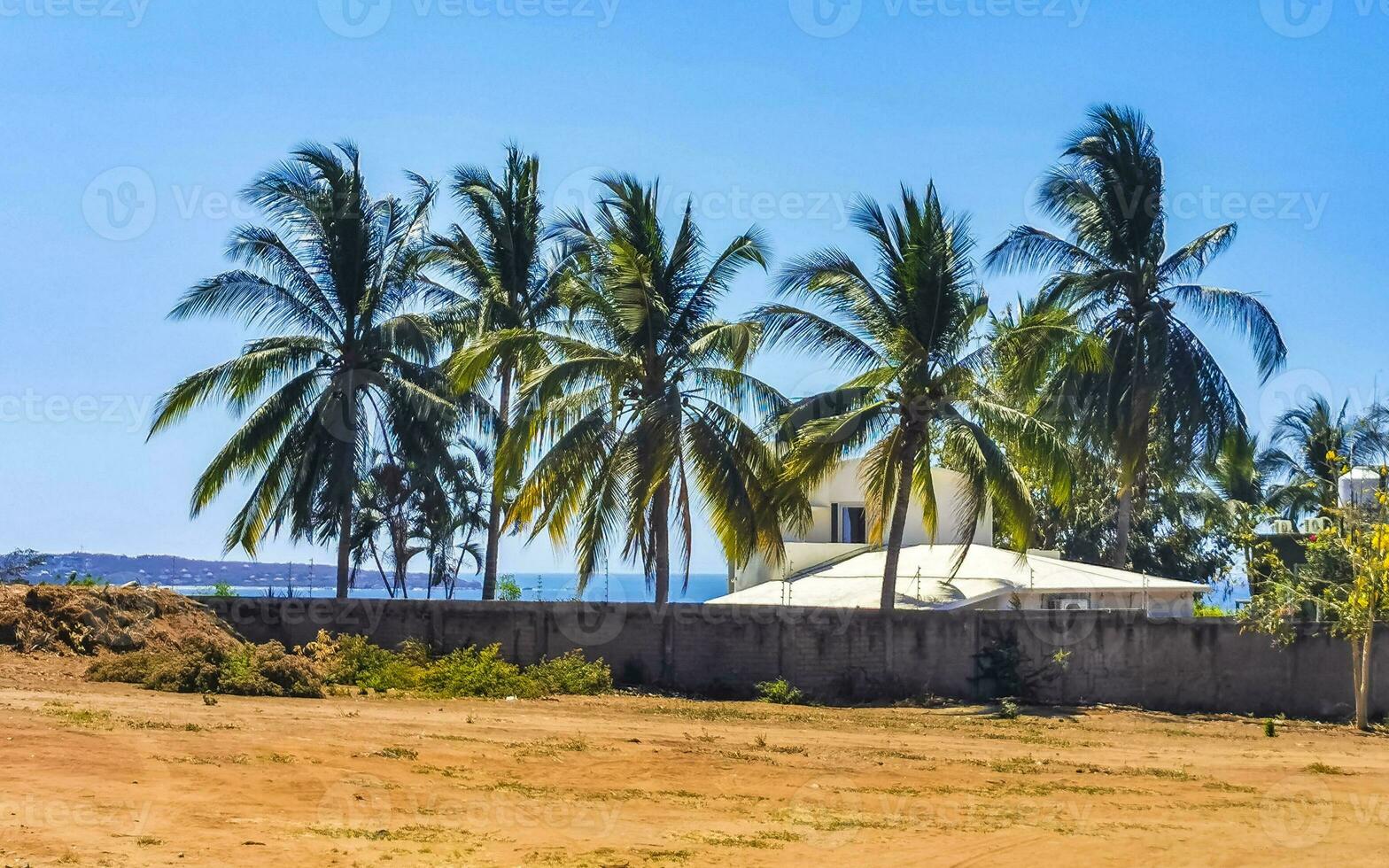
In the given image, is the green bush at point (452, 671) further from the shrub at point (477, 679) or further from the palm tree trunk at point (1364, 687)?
the palm tree trunk at point (1364, 687)

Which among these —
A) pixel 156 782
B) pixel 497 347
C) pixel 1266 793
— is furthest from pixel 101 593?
pixel 1266 793

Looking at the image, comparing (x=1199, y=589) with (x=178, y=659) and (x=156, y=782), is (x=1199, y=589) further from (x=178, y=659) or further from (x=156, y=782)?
(x=156, y=782)

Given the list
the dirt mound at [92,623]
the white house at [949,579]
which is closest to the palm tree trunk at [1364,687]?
the white house at [949,579]

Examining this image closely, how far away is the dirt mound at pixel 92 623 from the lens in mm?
20031

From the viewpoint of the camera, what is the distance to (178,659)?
1886cm

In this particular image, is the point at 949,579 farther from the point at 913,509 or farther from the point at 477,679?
the point at 477,679

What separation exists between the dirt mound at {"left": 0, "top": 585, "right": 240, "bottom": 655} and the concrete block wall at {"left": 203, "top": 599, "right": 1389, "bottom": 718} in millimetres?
1506

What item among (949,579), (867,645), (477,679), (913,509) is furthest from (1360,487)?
(477,679)

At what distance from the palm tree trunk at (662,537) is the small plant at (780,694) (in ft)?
9.05

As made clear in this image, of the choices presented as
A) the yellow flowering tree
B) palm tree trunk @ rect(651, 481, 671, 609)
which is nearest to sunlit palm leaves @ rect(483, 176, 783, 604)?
palm tree trunk @ rect(651, 481, 671, 609)

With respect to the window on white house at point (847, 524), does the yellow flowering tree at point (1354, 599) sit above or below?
below

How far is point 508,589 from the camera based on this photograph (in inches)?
1320

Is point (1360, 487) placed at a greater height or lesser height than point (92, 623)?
greater

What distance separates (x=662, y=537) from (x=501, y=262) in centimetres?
848
